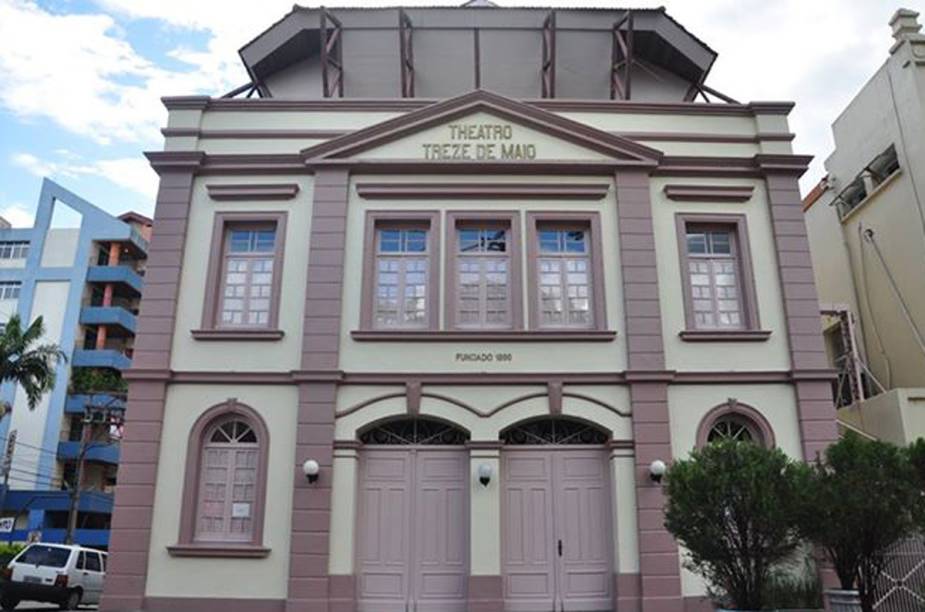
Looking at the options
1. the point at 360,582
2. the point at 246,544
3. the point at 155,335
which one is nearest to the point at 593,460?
the point at 360,582

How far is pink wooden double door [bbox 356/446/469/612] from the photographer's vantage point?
11.3 m

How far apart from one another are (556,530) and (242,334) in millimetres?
5918

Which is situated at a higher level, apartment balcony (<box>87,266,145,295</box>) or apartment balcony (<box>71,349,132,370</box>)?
apartment balcony (<box>87,266,145,295</box>)

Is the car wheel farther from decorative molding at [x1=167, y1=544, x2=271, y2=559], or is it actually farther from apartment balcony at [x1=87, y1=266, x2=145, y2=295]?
apartment balcony at [x1=87, y1=266, x2=145, y2=295]

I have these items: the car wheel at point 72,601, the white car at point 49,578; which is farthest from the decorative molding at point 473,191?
the car wheel at point 72,601

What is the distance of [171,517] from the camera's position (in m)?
11.4

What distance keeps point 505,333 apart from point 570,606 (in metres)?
4.29

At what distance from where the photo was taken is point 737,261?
13.0 m

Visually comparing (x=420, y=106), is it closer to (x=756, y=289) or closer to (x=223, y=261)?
(x=223, y=261)

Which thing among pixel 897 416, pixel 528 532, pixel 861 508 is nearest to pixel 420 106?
pixel 528 532

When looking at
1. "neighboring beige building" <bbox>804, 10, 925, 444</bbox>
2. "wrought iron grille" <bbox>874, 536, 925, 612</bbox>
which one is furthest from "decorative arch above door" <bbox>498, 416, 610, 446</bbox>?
"neighboring beige building" <bbox>804, 10, 925, 444</bbox>

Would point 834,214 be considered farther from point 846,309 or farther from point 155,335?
point 155,335

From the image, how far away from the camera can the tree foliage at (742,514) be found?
7766mm

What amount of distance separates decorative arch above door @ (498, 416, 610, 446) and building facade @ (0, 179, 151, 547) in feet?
86.3
